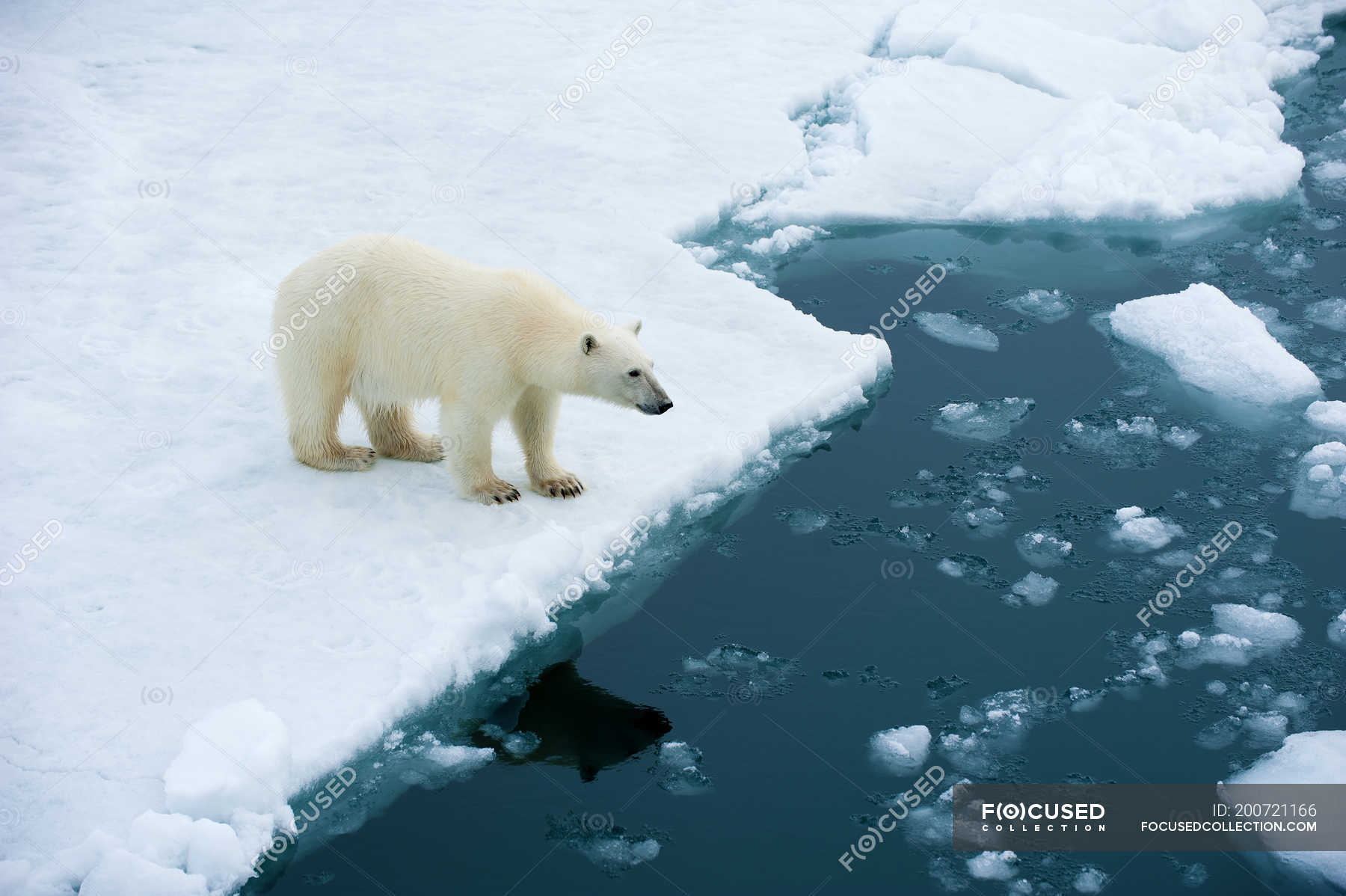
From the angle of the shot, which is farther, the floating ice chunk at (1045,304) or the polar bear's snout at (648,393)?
the floating ice chunk at (1045,304)

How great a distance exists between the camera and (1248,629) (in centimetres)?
594

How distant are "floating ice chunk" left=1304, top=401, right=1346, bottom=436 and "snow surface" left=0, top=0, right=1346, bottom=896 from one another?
8.55ft

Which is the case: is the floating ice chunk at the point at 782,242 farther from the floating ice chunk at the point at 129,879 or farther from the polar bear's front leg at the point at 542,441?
the floating ice chunk at the point at 129,879

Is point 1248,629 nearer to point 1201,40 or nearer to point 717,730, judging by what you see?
point 717,730

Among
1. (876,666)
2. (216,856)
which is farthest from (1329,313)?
(216,856)

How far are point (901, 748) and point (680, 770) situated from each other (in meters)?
1.00

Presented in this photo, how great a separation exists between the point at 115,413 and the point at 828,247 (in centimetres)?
529

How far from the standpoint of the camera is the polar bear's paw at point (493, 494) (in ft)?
21.5

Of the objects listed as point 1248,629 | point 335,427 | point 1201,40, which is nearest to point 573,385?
point 335,427

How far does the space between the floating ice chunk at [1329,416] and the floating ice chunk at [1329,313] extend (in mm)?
1094

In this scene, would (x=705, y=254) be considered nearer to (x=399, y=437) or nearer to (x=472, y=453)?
(x=399, y=437)

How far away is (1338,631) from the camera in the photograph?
590 centimetres

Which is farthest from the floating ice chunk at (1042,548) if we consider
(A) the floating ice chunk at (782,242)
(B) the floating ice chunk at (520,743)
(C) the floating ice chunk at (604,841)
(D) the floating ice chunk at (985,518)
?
(A) the floating ice chunk at (782,242)

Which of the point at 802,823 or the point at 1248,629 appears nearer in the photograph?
the point at 802,823
